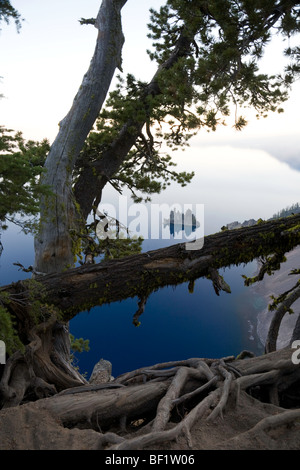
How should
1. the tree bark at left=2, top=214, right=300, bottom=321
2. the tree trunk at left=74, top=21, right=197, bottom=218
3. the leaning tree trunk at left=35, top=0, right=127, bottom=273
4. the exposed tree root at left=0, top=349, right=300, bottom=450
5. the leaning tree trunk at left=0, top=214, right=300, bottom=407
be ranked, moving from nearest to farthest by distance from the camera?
the exposed tree root at left=0, top=349, right=300, bottom=450 < the leaning tree trunk at left=0, top=214, right=300, bottom=407 < the tree bark at left=2, top=214, right=300, bottom=321 < the leaning tree trunk at left=35, top=0, right=127, bottom=273 < the tree trunk at left=74, top=21, right=197, bottom=218

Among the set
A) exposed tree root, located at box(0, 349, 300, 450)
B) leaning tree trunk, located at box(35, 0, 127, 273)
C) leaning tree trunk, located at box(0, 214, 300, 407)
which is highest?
leaning tree trunk, located at box(35, 0, 127, 273)

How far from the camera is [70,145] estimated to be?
24.8 ft

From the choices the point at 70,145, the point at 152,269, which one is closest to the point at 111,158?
the point at 70,145

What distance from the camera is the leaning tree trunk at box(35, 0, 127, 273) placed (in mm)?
7219

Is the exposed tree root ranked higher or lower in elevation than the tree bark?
lower

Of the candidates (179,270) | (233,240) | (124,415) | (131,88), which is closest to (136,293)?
(179,270)

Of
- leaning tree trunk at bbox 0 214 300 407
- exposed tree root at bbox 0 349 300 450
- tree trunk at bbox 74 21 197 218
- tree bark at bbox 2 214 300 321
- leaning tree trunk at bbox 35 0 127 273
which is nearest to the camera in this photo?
exposed tree root at bbox 0 349 300 450

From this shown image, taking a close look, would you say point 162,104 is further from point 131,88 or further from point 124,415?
point 124,415

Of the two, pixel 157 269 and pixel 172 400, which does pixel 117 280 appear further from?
pixel 172 400

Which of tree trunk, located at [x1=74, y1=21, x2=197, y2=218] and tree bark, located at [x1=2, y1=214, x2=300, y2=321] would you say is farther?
tree trunk, located at [x1=74, y1=21, x2=197, y2=218]

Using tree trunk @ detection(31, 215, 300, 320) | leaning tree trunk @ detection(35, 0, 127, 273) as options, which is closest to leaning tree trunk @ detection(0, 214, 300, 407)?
tree trunk @ detection(31, 215, 300, 320)

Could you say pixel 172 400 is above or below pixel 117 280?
below

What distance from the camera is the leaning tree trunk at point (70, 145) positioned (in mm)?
7219

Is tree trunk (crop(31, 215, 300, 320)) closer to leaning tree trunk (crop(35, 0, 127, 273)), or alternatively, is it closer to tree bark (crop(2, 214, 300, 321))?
tree bark (crop(2, 214, 300, 321))
